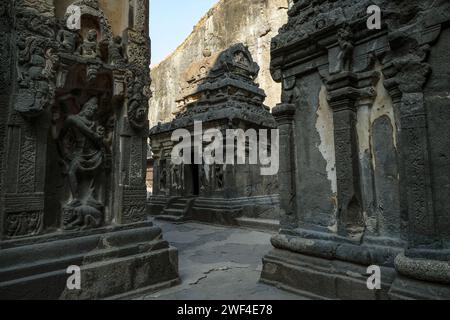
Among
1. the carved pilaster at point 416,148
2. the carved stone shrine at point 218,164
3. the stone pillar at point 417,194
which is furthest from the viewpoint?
the carved stone shrine at point 218,164

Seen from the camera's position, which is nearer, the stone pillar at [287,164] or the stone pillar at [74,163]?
the stone pillar at [74,163]

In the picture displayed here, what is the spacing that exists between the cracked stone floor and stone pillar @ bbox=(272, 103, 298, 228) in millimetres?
932

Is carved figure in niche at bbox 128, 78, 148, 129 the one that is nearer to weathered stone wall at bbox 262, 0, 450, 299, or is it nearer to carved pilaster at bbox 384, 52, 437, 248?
weathered stone wall at bbox 262, 0, 450, 299

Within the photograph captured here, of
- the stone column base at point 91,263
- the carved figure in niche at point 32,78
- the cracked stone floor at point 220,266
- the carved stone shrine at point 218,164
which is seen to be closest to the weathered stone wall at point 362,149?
the cracked stone floor at point 220,266

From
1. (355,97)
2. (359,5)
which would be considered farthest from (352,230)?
(359,5)

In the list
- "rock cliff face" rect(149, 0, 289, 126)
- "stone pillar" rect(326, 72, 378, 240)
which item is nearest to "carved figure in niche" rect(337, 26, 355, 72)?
"stone pillar" rect(326, 72, 378, 240)

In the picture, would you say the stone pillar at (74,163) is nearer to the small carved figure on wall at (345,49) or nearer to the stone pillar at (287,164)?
the stone pillar at (287,164)

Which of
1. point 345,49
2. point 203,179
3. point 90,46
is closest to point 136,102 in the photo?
point 90,46

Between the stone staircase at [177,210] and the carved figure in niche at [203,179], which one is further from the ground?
the carved figure in niche at [203,179]

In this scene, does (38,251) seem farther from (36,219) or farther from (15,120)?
(15,120)

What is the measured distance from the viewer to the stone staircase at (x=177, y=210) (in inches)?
358

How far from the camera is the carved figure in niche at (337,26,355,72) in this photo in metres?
3.23

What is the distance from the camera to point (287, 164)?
383 cm

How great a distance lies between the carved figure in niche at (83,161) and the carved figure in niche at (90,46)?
535 millimetres
